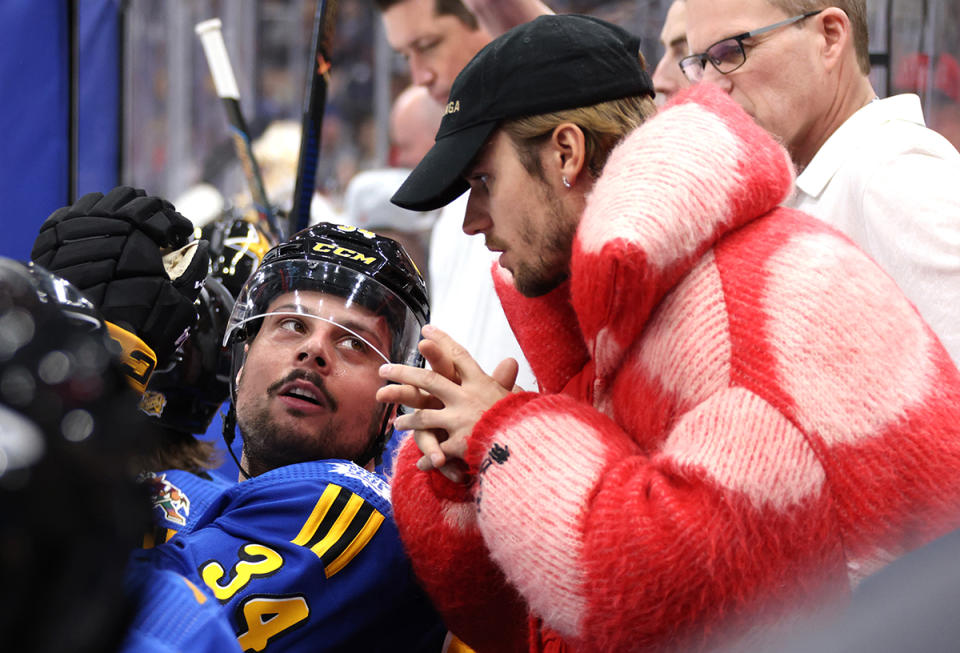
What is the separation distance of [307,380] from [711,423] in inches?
36.8

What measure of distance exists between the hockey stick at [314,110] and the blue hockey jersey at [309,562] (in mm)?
986

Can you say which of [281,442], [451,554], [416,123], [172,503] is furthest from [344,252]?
[416,123]

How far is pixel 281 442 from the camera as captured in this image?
5.80 ft

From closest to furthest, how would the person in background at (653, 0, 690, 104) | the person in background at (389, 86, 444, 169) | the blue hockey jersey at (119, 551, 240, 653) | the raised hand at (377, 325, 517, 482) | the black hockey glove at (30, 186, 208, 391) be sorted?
the blue hockey jersey at (119, 551, 240, 653) → the raised hand at (377, 325, 517, 482) → the black hockey glove at (30, 186, 208, 391) → the person in background at (653, 0, 690, 104) → the person in background at (389, 86, 444, 169)

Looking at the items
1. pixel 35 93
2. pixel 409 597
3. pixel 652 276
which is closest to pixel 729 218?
pixel 652 276

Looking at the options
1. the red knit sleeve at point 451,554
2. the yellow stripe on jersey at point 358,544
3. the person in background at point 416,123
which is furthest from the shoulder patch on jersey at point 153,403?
the person in background at point 416,123

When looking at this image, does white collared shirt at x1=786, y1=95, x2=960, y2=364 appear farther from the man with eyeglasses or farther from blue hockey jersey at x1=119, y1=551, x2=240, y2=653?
blue hockey jersey at x1=119, y1=551, x2=240, y2=653

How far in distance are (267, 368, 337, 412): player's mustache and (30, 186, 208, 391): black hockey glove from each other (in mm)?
193

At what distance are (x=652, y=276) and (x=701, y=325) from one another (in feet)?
0.24

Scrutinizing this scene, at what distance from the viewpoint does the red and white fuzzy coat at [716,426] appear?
993mm

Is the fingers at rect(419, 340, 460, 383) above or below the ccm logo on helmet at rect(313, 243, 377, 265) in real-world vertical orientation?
above

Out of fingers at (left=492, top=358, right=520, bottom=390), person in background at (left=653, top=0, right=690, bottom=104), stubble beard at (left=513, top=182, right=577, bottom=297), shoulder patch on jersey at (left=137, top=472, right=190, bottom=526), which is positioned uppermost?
stubble beard at (left=513, top=182, right=577, bottom=297)

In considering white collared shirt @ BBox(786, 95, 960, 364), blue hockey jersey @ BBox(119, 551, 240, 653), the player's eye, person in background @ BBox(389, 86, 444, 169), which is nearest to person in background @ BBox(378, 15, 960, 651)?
blue hockey jersey @ BBox(119, 551, 240, 653)

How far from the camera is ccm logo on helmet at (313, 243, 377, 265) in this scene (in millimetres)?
1897
